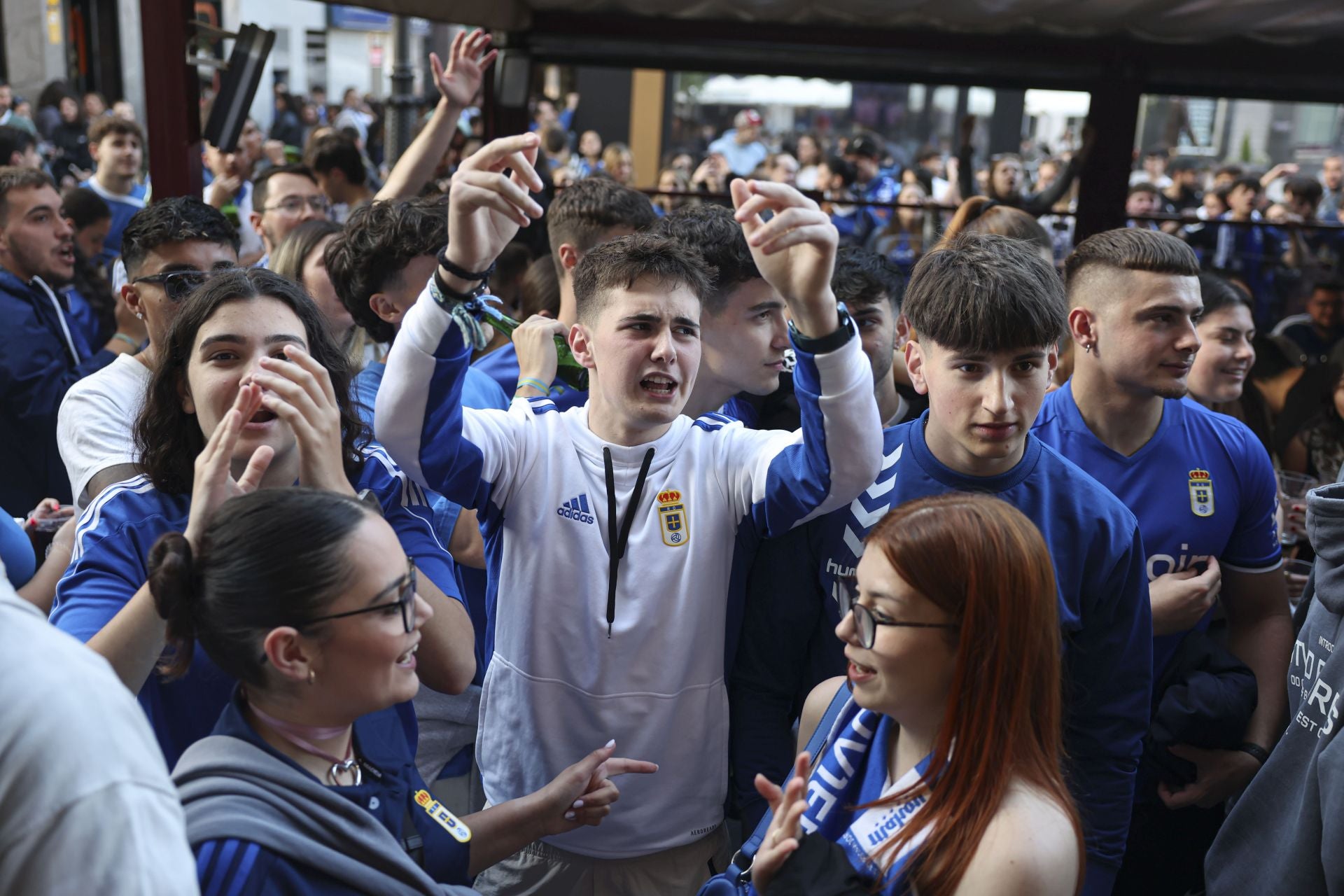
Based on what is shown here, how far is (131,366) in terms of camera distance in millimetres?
2771

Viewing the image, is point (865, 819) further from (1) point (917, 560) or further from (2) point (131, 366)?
(2) point (131, 366)

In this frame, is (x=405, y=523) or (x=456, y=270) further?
(x=405, y=523)

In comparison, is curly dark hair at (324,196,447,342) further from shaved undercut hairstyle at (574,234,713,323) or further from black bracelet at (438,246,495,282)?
black bracelet at (438,246,495,282)

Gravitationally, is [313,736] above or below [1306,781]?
above

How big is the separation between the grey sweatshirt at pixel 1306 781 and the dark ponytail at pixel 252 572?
5.29ft

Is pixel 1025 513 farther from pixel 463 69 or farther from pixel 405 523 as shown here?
pixel 463 69

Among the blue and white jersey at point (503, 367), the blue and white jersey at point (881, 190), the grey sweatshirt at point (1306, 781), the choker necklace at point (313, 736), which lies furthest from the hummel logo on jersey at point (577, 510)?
the blue and white jersey at point (881, 190)

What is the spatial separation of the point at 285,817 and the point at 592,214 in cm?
254

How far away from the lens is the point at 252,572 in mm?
1558

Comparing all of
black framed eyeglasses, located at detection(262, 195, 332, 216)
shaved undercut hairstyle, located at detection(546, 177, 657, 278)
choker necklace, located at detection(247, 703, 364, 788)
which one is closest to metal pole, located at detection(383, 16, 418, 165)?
black framed eyeglasses, located at detection(262, 195, 332, 216)

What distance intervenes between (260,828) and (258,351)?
1010 mm

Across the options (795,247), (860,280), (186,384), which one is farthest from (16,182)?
(795,247)

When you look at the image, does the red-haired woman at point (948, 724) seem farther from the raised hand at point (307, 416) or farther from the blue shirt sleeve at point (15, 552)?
the blue shirt sleeve at point (15, 552)

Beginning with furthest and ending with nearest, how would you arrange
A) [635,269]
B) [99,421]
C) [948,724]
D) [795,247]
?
[99,421], [635,269], [795,247], [948,724]
